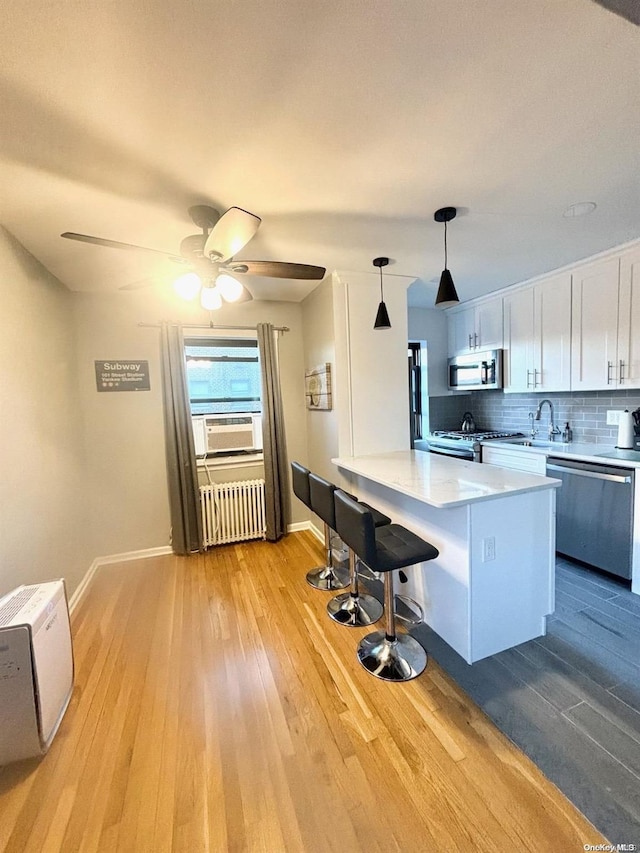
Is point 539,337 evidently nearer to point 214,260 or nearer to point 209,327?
point 214,260

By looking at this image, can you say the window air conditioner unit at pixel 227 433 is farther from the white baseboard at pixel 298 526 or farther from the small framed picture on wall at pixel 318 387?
the white baseboard at pixel 298 526

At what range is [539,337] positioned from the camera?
10.7 feet

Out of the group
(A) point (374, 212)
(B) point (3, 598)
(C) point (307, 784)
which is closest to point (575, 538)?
(C) point (307, 784)

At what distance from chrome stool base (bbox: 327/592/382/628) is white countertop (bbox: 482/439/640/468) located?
6.21 ft

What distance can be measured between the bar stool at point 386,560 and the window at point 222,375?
2.16m

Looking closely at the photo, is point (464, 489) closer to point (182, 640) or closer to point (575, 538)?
point (575, 538)

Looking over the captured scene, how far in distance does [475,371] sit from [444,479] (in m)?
2.30

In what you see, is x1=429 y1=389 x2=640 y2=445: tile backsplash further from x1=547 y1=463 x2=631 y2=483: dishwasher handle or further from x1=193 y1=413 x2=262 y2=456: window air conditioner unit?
x1=193 y1=413 x2=262 y2=456: window air conditioner unit

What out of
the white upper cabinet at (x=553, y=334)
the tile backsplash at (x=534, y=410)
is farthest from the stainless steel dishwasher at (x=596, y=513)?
the white upper cabinet at (x=553, y=334)

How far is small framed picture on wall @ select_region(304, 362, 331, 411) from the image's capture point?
10.2ft

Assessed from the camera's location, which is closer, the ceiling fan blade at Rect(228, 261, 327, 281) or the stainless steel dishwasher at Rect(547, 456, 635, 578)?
the ceiling fan blade at Rect(228, 261, 327, 281)

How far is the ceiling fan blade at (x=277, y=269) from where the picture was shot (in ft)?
6.59

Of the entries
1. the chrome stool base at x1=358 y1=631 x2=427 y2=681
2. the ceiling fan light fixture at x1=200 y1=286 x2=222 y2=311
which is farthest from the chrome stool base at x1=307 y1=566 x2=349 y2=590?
the ceiling fan light fixture at x1=200 y1=286 x2=222 y2=311

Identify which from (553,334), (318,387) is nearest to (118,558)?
(318,387)
